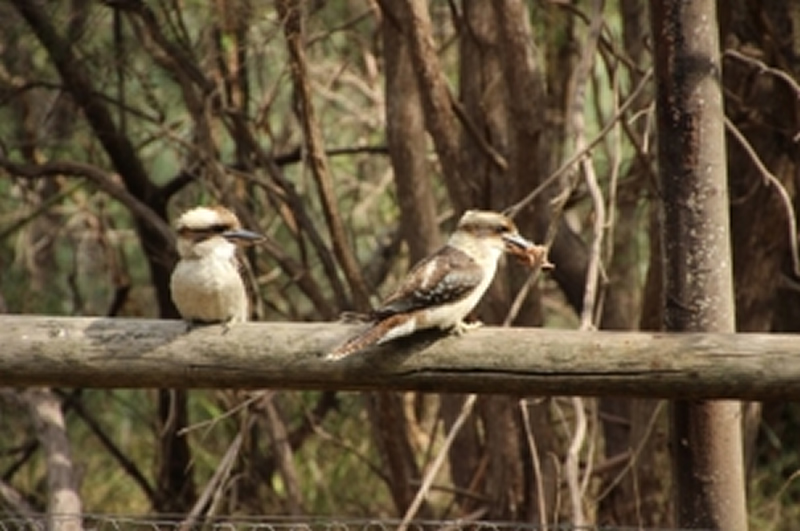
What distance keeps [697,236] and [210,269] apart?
3.59 feet

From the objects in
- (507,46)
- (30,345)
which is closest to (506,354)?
(30,345)

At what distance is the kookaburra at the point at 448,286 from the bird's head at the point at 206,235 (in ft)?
1.47

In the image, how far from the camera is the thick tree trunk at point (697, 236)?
3.67 metres

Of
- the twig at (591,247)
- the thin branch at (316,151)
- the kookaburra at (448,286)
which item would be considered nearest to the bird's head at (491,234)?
the kookaburra at (448,286)

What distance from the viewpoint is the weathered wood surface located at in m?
3.26

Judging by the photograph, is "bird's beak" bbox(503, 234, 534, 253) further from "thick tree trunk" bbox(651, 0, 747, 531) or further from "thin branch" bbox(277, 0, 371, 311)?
"thin branch" bbox(277, 0, 371, 311)

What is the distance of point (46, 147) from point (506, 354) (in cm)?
370

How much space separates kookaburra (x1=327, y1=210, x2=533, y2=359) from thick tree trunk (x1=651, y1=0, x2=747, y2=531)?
38cm

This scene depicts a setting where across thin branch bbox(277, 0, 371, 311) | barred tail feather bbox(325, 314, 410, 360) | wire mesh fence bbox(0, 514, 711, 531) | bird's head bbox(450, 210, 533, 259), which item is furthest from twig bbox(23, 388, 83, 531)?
barred tail feather bbox(325, 314, 410, 360)

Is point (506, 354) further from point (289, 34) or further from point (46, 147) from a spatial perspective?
point (46, 147)

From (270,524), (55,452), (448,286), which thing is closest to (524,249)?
(448,286)

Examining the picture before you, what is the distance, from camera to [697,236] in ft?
12.1

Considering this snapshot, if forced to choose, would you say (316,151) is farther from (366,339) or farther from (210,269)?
(366,339)

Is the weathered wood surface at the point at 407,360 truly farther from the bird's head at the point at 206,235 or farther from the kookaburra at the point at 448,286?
the bird's head at the point at 206,235
